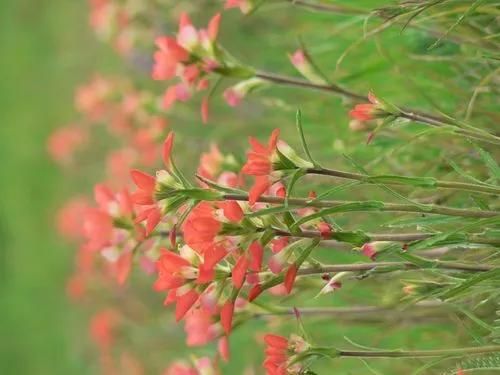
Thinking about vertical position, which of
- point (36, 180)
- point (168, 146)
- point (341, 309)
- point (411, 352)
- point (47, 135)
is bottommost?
point (36, 180)

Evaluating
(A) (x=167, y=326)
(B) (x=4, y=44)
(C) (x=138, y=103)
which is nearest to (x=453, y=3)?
(C) (x=138, y=103)

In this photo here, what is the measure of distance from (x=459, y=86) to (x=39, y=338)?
2806mm

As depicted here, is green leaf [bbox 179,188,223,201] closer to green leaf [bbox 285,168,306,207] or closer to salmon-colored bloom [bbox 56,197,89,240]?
green leaf [bbox 285,168,306,207]

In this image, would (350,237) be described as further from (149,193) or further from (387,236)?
(149,193)

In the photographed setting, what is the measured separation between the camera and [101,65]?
11.1 ft

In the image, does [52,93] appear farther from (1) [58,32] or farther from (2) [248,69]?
(2) [248,69]

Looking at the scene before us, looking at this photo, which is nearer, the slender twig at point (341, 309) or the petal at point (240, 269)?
the petal at point (240, 269)

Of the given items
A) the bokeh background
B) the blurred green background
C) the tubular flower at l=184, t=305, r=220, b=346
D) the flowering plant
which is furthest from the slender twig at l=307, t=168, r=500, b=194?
the blurred green background

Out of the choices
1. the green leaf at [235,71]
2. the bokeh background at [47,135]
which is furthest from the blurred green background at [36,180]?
the green leaf at [235,71]

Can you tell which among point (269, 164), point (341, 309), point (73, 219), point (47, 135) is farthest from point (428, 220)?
point (47, 135)

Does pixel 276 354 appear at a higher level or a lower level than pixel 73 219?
higher

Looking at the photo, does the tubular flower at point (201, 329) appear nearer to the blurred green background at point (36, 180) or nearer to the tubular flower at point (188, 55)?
A: the tubular flower at point (188, 55)

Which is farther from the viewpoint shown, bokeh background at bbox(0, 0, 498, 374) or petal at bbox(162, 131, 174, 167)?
bokeh background at bbox(0, 0, 498, 374)

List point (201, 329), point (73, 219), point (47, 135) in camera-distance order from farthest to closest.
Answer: point (47, 135)
point (73, 219)
point (201, 329)
